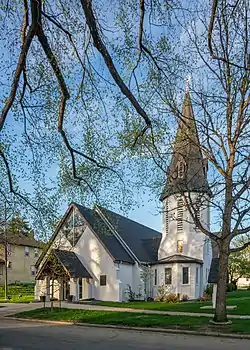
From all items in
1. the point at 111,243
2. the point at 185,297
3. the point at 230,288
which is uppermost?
the point at 111,243

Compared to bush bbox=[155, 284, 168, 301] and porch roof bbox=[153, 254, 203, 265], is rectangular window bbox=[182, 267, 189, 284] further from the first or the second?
bush bbox=[155, 284, 168, 301]

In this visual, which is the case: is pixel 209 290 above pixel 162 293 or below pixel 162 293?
above

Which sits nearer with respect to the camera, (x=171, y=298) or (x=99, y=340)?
(x=99, y=340)

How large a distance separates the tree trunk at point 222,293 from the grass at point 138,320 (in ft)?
1.57

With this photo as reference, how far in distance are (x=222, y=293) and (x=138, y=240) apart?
930 inches

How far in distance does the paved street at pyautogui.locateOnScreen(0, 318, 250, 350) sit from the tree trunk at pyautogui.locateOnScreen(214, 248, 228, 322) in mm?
2341

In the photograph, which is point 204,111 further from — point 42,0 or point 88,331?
point 42,0

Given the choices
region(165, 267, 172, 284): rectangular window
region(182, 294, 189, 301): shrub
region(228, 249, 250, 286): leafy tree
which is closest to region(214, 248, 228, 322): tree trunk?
region(182, 294, 189, 301): shrub

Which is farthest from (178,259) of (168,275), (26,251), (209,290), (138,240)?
(26,251)

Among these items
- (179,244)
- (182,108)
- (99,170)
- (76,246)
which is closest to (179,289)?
(179,244)

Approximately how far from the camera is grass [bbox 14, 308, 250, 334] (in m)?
16.6

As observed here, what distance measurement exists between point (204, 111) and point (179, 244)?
20.4 metres

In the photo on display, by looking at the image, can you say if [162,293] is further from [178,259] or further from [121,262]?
[121,262]

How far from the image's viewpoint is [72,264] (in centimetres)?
3388
